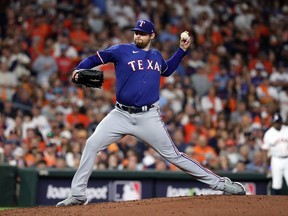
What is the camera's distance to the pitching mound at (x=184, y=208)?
723 cm

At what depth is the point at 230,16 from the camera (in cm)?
1977

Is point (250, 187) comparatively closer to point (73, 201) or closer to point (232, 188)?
point (232, 188)

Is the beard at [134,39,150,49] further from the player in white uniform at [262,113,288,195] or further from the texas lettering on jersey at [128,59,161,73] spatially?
the player in white uniform at [262,113,288,195]

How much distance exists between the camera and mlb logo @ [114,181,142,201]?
42.2 ft

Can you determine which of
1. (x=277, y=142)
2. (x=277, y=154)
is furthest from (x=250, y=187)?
(x=277, y=142)

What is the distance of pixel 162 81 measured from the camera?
16828mm

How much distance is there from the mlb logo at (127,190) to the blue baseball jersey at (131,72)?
526 cm

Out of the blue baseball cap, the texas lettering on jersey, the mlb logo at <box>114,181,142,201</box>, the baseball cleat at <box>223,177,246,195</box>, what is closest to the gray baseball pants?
the texas lettering on jersey

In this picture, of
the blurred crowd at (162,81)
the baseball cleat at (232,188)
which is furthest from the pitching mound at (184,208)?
the blurred crowd at (162,81)

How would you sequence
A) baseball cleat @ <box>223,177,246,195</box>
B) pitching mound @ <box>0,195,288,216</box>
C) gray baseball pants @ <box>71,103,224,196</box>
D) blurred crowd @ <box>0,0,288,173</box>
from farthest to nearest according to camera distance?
blurred crowd @ <box>0,0,288,173</box>
baseball cleat @ <box>223,177,246,195</box>
gray baseball pants @ <box>71,103,224,196</box>
pitching mound @ <box>0,195,288,216</box>

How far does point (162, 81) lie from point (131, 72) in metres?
9.13

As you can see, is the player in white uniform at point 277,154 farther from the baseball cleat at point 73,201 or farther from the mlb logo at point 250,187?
the baseball cleat at point 73,201

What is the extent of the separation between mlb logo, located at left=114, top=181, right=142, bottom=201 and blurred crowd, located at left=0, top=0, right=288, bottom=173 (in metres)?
0.62

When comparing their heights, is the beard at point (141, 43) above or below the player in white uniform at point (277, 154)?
above
